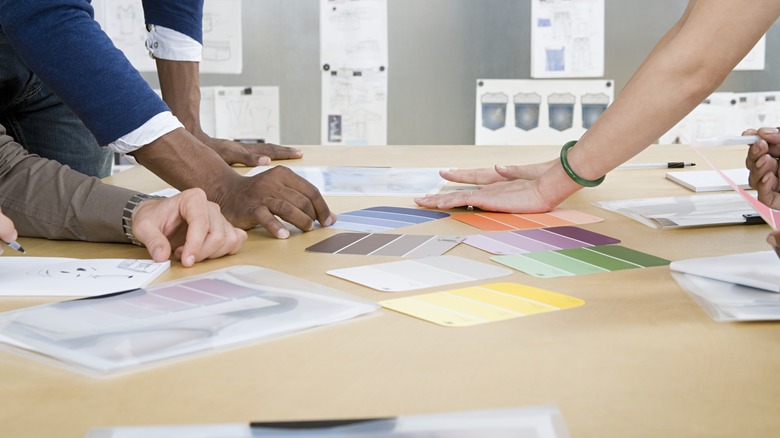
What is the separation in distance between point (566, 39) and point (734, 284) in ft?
5.63

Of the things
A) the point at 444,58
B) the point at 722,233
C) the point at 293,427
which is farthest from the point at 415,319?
the point at 444,58

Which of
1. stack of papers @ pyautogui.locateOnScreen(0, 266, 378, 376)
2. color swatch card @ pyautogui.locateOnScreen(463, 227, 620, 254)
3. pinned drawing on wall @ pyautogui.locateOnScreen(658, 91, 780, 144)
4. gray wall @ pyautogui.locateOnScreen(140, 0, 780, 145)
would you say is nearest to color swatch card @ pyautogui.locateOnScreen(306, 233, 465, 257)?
color swatch card @ pyautogui.locateOnScreen(463, 227, 620, 254)

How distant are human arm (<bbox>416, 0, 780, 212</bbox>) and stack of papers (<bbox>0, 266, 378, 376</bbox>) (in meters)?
0.47

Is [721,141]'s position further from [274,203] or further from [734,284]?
[274,203]

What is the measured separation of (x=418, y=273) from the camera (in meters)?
0.84

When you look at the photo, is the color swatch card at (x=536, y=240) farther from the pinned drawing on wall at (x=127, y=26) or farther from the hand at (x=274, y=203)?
the pinned drawing on wall at (x=127, y=26)

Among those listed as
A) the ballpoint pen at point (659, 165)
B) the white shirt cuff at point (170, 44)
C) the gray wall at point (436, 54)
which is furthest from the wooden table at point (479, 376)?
the gray wall at point (436, 54)

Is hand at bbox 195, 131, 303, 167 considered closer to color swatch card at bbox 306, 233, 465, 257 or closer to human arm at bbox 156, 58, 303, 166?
human arm at bbox 156, 58, 303, 166

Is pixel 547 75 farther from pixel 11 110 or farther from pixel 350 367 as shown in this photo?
pixel 350 367

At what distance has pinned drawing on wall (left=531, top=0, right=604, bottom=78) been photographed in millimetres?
2373

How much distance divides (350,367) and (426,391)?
69mm

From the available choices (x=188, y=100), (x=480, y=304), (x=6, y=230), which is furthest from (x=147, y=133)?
(x=188, y=100)

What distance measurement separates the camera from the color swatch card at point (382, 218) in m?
1.11

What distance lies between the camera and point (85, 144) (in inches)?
64.7
